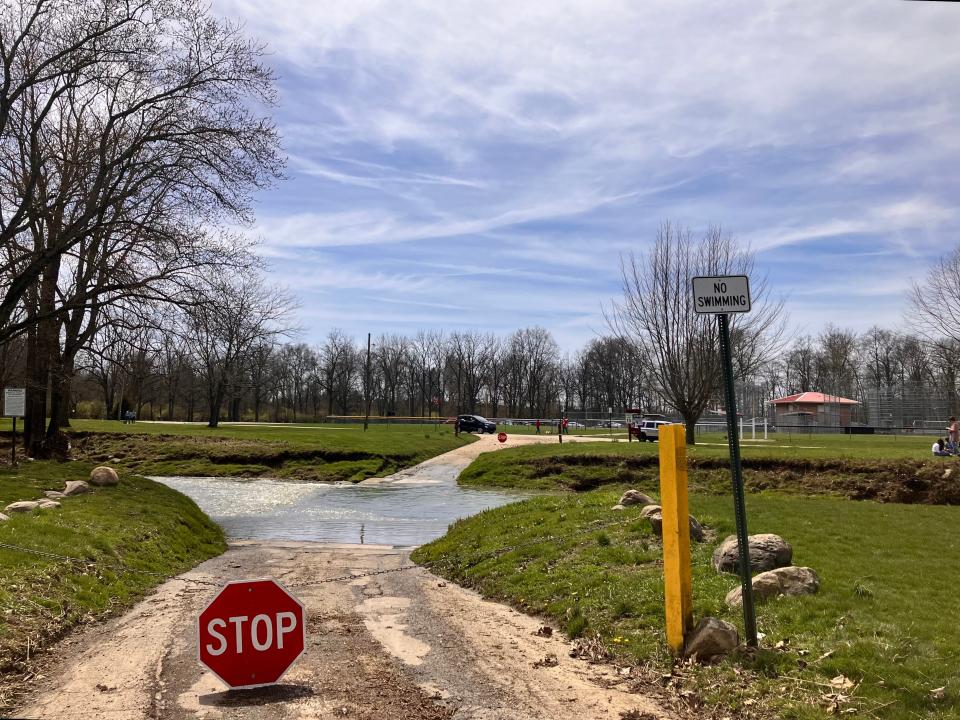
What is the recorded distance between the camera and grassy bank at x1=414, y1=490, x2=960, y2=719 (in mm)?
5309

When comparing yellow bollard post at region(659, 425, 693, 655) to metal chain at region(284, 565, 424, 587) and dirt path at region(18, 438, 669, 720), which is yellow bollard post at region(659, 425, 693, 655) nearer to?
dirt path at region(18, 438, 669, 720)

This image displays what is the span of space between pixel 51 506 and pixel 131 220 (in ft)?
28.6

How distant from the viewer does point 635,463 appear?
28469mm

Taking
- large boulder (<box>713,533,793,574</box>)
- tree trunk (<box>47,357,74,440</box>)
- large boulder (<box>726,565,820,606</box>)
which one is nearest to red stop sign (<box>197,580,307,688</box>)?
large boulder (<box>726,565,820,606</box>)

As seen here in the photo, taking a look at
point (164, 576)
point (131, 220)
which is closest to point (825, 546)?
point (164, 576)

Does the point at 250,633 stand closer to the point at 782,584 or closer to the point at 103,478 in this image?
the point at 782,584

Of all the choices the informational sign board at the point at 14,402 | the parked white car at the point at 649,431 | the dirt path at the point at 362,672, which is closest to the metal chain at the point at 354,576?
the dirt path at the point at 362,672

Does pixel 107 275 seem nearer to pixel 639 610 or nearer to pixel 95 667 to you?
pixel 95 667

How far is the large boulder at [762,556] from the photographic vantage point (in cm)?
808

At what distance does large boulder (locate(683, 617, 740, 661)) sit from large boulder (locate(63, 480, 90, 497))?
43.2 ft

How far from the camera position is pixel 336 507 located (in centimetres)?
2383

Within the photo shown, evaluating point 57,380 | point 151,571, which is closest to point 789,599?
point 151,571

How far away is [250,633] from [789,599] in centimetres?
481

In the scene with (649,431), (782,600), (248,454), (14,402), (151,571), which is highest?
(14,402)
